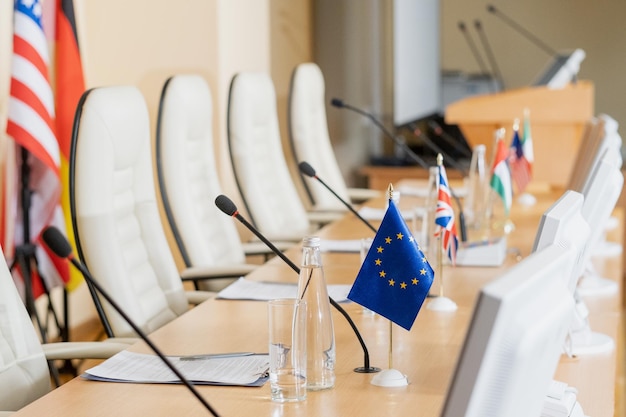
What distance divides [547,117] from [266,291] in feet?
9.73

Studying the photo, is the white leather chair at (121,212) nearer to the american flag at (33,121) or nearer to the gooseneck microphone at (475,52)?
the american flag at (33,121)

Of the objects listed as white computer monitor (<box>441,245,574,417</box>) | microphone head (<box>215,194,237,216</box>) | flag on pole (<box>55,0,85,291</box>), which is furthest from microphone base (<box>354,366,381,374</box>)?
flag on pole (<box>55,0,85,291</box>)

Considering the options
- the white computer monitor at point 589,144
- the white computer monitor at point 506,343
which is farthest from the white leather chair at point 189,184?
the white computer monitor at point 506,343

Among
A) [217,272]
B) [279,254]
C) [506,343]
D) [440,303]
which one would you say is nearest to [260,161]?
[217,272]

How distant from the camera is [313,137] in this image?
5273 millimetres

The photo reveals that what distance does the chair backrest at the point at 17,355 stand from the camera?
2.10 meters

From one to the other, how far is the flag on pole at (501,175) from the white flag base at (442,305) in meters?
1.23

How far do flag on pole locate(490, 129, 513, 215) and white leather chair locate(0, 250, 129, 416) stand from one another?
1.92m

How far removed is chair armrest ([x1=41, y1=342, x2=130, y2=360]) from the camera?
2260 mm

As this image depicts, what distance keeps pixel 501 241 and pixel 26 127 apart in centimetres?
179

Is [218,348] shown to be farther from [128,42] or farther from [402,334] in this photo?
[128,42]

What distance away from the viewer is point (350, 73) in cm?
680

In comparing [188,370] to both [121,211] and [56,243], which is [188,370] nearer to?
[56,243]

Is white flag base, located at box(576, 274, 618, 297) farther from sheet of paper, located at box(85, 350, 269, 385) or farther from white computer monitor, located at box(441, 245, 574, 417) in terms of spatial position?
white computer monitor, located at box(441, 245, 574, 417)
